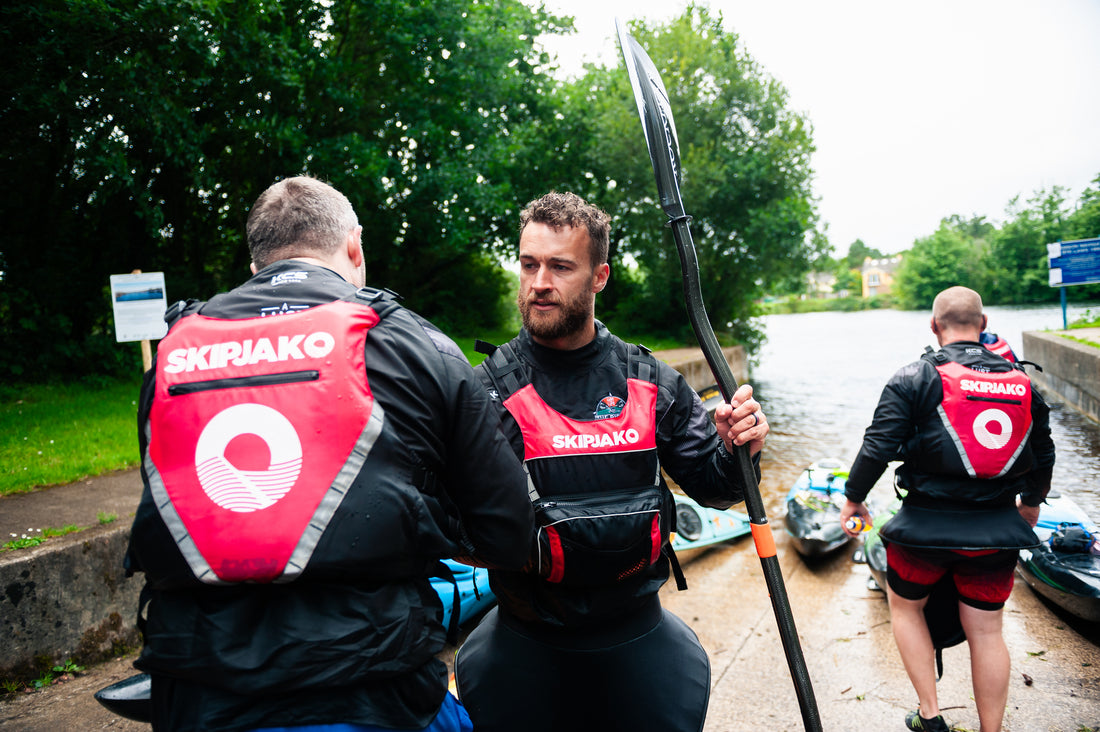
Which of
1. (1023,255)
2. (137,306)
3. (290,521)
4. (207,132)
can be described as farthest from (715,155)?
(1023,255)

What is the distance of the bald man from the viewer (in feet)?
10.2

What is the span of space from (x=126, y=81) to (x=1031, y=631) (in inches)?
419

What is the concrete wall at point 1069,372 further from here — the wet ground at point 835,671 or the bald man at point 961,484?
the bald man at point 961,484

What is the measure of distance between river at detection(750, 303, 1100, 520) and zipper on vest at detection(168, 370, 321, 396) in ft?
24.6

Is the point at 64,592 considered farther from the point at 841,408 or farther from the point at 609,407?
the point at 841,408

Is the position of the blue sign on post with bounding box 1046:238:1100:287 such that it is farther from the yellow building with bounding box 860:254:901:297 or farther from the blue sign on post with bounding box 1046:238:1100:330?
the yellow building with bounding box 860:254:901:297

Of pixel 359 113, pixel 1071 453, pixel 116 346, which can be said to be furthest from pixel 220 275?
pixel 1071 453

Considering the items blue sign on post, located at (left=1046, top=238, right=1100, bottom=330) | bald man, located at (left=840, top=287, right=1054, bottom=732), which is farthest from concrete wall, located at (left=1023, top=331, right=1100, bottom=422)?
bald man, located at (left=840, top=287, right=1054, bottom=732)

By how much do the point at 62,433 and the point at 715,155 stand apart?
17.4 m

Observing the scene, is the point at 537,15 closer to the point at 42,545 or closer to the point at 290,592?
the point at 42,545

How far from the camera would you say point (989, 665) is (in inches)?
122

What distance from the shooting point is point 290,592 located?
129 centimetres

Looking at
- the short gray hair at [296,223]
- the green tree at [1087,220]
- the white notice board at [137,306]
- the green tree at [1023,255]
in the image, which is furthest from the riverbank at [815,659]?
the green tree at [1023,255]

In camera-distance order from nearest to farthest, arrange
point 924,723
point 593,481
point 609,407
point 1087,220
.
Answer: point 593,481 < point 609,407 < point 924,723 < point 1087,220
